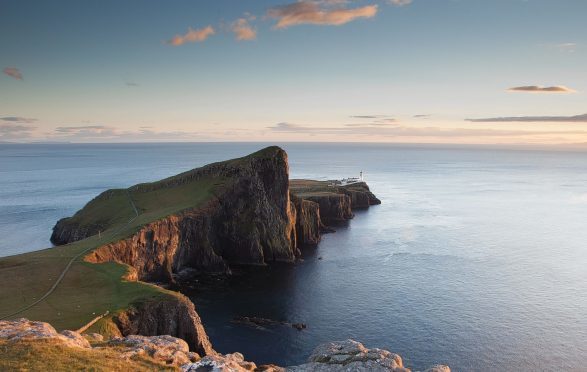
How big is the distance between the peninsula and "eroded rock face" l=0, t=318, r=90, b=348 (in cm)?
11

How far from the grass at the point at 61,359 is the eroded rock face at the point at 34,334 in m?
1.39

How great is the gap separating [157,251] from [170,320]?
41137 mm

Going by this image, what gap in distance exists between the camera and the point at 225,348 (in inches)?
2571

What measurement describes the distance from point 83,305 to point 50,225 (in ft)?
346

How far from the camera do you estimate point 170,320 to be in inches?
2256

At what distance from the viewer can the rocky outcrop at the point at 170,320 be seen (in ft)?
184

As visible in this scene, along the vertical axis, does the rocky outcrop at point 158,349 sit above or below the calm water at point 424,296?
above

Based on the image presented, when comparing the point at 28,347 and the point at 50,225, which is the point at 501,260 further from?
the point at 50,225

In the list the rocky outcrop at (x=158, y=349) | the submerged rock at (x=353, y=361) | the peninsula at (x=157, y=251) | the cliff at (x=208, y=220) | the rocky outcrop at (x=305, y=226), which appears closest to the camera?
the rocky outcrop at (x=158, y=349)

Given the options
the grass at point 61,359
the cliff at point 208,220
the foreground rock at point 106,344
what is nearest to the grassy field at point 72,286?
the cliff at point 208,220

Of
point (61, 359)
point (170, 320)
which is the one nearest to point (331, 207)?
point (170, 320)

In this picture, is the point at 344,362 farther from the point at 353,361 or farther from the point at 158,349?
the point at 158,349

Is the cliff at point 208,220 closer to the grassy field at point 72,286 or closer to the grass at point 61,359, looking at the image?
the grassy field at point 72,286

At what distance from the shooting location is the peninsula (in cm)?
5344
